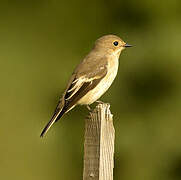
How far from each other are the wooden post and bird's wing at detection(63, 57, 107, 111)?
5.29 ft

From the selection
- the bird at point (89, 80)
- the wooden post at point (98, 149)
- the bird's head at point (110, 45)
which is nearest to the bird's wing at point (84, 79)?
the bird at point (89, 80)

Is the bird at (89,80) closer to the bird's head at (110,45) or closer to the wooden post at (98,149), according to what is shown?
the bird's head at (110,45)

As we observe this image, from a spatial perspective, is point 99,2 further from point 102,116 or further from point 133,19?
point 102,116

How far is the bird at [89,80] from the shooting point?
6086 millimetres

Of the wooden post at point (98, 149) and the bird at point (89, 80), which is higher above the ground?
the bird at point (89, 80)

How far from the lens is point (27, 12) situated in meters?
9.14

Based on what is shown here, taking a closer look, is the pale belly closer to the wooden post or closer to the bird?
the bird

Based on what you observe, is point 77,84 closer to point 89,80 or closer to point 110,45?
point 89,80

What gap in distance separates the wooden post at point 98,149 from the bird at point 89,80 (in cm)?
149

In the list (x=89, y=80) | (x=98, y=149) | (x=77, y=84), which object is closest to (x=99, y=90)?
(x=89, y=80)

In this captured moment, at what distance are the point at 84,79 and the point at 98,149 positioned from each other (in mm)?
2187

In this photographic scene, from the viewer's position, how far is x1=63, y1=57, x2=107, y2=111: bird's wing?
6127 mm

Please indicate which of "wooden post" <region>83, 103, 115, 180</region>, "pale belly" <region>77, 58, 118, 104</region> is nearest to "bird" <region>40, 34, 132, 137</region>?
"pale belly" <region>77, 58, 118, 104</region>

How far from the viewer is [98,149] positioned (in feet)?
13.9
